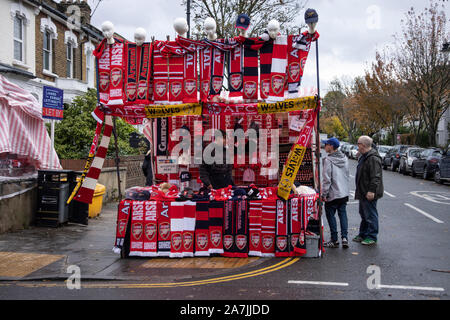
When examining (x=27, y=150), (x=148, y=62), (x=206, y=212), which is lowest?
(x=206, y=212)

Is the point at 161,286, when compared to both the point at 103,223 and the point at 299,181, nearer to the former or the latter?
the point at 299,181

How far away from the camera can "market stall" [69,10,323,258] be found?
7027 mm

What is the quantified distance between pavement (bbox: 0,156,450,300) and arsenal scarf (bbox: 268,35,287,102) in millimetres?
2815

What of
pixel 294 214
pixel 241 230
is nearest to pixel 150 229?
pixel 241 230

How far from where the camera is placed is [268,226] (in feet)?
23.2

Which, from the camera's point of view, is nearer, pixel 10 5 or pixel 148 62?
pixel 148 62

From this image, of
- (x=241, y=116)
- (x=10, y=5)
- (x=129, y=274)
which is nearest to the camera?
(x=129, y=274)

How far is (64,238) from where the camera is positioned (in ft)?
27.5

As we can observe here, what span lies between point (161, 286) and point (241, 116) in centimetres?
460

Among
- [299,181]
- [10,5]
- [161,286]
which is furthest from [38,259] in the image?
[10,5]

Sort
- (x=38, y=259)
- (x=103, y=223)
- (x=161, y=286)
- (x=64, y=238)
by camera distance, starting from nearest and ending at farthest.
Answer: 1. (x=161, y=286)
2. (x=38, y=259)
3. (x=64, y=238)
4. (x=103, y=223)

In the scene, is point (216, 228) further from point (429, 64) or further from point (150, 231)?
point (429, 64)

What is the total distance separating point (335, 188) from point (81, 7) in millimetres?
21274

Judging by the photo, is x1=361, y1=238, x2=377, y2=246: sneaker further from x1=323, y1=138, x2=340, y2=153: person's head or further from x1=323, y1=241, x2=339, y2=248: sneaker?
x1=323, y1=138, x2=340, y2=153: person's head
